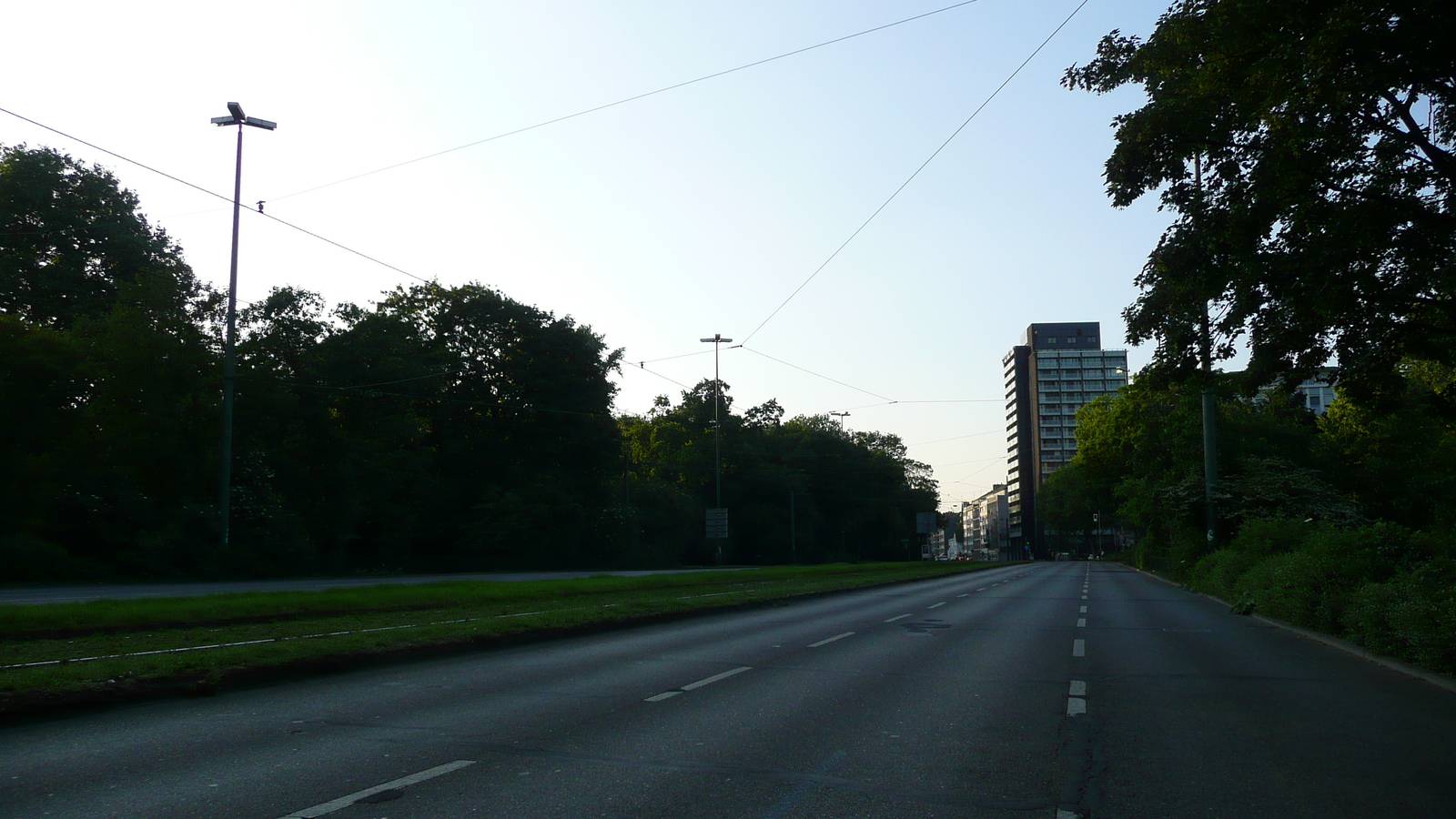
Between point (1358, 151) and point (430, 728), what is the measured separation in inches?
493

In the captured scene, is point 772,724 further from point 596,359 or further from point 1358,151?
point 596,359

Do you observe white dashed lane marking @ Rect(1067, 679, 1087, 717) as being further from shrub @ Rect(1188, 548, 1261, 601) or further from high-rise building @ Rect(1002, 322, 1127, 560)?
high-rise building @ Rect(1002, 322, 1127, 560)

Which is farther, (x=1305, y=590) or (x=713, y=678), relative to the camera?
(x=1305, y=590)

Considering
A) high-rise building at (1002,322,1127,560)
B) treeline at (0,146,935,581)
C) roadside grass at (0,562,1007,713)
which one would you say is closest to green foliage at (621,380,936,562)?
treeline at (0,146,935,581)

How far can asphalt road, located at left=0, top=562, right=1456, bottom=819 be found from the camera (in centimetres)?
541

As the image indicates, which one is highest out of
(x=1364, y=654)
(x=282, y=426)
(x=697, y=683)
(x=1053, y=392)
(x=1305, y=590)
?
(x=1053, y=392)

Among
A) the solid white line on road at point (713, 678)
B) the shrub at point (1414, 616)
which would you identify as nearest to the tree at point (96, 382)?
the solid white line on road at point (713, 678)

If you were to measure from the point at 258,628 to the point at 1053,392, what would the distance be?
17502cm

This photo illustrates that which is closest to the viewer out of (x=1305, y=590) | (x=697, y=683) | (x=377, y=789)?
(x=377, y=789)

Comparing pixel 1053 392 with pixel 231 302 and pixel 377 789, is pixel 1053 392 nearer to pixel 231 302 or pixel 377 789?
pixel 231 302

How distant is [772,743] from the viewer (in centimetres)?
704

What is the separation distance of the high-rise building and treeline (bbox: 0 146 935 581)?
115482 mm

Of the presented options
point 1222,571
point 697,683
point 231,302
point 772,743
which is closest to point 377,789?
point 772,743

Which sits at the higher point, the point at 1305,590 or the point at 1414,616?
the point at 1414,616
